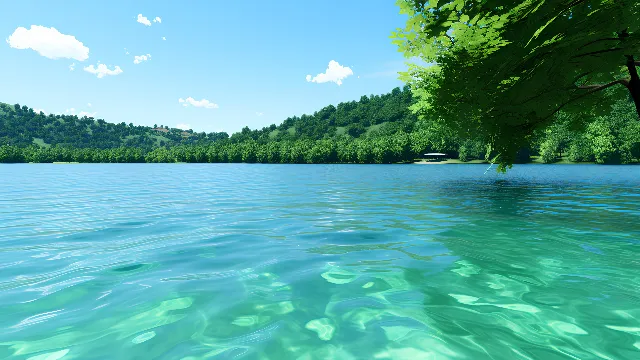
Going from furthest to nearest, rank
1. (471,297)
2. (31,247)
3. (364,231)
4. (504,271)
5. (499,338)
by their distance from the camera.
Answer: (364,231) → (31,247) → (504,271) → (471,297) → (499,338)

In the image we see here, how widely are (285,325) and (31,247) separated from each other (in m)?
7.94

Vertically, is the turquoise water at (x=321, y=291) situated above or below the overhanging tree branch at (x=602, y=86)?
below

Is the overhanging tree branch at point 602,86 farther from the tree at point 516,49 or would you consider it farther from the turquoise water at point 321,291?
the turquoise water at point 321,291

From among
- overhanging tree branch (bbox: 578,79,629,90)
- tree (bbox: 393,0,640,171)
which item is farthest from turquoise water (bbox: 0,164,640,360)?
overhanging tree branch (bbox: 578,79,629,90)

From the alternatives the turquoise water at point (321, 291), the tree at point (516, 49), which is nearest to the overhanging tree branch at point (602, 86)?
the tree at point (516, 49)

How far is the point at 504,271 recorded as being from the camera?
646cm

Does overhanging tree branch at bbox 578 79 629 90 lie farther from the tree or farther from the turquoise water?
the turquoise water

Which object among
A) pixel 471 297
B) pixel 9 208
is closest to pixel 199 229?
pixel 471 297

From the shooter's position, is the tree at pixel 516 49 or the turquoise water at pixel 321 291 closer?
the turquoise water at pixel 321 291

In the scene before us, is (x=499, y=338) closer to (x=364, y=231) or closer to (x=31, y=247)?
(x=364, y=231)

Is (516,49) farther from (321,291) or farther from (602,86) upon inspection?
(321,291)

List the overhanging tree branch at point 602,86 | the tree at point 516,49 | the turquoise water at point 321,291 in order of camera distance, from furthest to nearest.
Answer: the overhanging tree branch at point 602,86
the tree at point 516,49
the turquoise water at point 321,291

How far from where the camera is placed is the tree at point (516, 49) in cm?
1222

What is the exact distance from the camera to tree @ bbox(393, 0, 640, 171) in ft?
40.1
